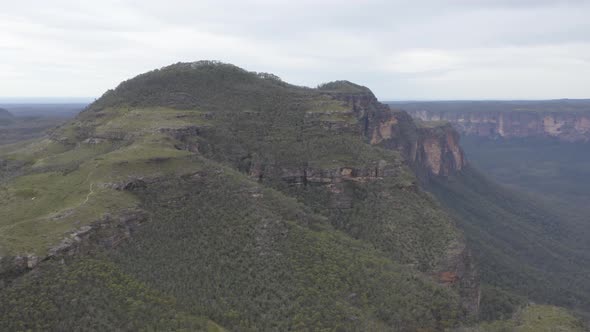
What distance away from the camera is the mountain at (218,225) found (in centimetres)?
4078

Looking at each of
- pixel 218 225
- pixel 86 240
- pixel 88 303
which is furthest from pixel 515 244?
pixel 88 303

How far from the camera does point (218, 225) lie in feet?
181

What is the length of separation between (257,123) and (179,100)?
15944 millimetres

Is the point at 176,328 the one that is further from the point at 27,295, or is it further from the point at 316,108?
the point at 316,108

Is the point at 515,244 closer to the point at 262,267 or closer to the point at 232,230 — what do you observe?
the point at 262,267

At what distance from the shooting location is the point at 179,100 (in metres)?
88.4

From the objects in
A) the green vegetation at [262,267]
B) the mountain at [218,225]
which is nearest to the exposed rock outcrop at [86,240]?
the mountain at [218,225]

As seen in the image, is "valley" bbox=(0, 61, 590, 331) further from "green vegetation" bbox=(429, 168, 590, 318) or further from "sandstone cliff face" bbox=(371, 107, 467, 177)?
"sandstone cliff face" bbox=(371, 107, 467, 177)

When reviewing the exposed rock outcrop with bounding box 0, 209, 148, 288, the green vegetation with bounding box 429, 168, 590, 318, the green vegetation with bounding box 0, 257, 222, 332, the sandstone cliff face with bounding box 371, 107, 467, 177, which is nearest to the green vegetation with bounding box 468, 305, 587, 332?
the green vegetation with bounding box 429, 168, 590, 318

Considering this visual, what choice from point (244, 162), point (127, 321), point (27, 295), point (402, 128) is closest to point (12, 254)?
point (27, 295)

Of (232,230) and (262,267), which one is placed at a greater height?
(232,230)

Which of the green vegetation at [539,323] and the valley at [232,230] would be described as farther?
the green vegetation at [539,323]

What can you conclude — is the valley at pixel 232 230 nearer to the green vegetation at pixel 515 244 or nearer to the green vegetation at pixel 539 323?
the green vegetation at pixel 539 323

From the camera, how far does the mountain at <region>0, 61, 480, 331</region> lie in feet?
134
